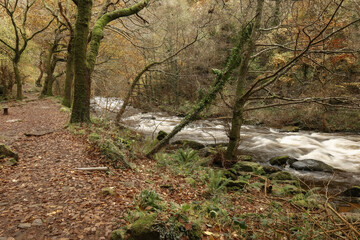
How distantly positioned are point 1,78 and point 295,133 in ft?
87.7

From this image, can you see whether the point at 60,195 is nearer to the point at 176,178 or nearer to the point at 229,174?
the point at 176,178

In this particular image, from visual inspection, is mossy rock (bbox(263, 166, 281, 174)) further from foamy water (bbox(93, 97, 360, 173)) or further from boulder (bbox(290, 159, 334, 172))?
foamy water (bbox(93, 97, 360, 173))

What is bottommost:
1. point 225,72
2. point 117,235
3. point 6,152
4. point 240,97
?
point 117,235

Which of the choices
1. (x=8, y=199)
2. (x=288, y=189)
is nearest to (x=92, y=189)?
(x=8, y=199)

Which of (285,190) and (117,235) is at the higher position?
(117,235)

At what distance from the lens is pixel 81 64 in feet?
28.4

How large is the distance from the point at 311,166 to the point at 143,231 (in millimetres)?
9285

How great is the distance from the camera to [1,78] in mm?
20500

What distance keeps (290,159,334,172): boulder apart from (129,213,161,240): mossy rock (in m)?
8.91

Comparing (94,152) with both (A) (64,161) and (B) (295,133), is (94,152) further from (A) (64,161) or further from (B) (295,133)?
(B) (295,133)

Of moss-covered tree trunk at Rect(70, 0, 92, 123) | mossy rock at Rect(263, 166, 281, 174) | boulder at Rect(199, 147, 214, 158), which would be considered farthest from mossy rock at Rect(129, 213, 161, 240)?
boulder at Rect(199, 147, 214, 158)

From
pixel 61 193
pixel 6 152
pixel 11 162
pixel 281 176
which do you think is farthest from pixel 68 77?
pixel 281 176

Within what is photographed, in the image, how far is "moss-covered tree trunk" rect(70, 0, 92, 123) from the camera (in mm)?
8570

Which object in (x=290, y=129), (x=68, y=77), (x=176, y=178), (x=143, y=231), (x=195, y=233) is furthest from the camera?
(x=290, y=129)
